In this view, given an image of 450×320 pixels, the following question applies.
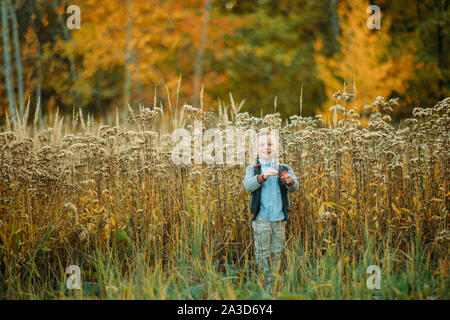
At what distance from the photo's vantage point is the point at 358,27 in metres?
9.97

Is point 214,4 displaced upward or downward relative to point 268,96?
upward

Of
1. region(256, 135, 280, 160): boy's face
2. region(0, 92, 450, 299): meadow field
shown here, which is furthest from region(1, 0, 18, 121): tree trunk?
region(256, 135, 280, 160): boy's face

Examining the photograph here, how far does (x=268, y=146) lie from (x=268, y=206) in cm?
49

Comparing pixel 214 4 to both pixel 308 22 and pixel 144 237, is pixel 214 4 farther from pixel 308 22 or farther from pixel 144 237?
pixel 144 237

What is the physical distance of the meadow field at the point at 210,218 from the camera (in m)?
2.93

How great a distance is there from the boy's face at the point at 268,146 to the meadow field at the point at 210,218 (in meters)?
0.31

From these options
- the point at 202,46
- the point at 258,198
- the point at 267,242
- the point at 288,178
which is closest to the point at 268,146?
the point at 288,178

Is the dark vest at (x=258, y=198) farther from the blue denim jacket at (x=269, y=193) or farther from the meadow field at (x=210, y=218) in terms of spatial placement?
the meadow field at (x=210, y=218)

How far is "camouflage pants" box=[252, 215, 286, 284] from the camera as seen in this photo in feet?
10.0

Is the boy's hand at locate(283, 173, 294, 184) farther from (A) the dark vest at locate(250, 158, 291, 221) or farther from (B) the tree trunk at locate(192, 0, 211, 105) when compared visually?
(B) the tree trunk at locate(192, 0, 211, 105)

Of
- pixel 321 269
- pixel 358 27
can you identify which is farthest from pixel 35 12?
pixel 321 269

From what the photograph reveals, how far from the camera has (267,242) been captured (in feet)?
10.1
